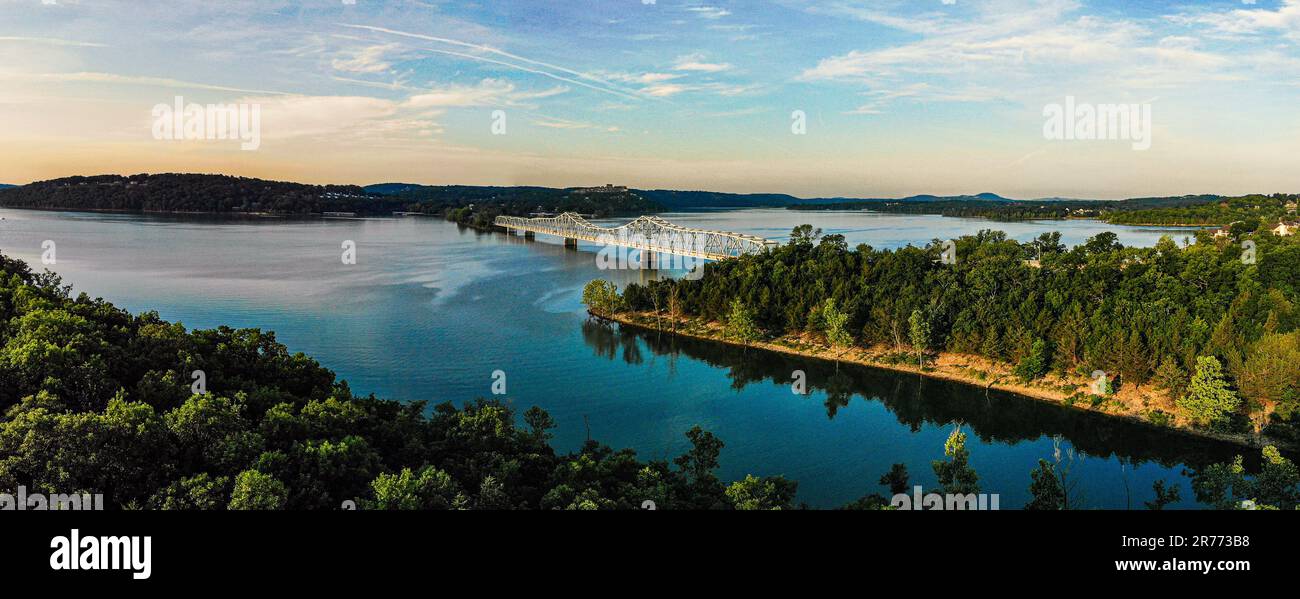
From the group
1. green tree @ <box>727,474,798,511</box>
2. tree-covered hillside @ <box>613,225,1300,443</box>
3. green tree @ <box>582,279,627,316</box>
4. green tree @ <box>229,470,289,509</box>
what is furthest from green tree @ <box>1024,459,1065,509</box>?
green tree @ <box>582,279,627,316</box>

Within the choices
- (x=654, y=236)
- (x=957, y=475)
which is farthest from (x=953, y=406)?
(x=654, y=236)

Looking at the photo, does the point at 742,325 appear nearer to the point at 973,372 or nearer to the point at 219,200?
the point at 973,372

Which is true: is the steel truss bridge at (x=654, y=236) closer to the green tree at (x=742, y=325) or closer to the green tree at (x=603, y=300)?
the green tree at (x=603, y=300)

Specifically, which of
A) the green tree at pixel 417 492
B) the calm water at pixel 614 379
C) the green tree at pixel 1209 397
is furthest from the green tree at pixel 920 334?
the green tree at pixel 417 492
